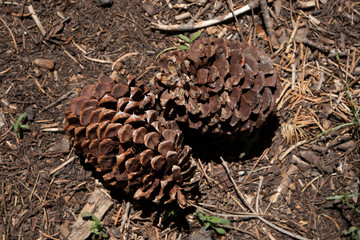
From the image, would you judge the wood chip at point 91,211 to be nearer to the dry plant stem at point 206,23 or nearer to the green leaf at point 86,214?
the green leaf at point 86,214

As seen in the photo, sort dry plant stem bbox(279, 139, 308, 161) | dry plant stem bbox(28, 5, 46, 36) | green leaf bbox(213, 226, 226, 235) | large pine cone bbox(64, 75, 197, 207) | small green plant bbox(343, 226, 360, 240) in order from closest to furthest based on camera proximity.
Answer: large pine cone bbox(64, 75, 197, 207) → small green plant bbox(343, 226, 360, 240) → green leaf bbox(213, 226, 226, 235) → dry plant stem bbox(279, 139, 308, 161) → dry plant stem bbox(28, 5, 46, 36)

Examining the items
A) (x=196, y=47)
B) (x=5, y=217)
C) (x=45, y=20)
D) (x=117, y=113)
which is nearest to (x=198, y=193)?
(x=117, y=113)

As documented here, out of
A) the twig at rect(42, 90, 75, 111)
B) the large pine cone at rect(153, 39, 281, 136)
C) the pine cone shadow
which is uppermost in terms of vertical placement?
the large pine cone at rect(153, 39, 281, 136)

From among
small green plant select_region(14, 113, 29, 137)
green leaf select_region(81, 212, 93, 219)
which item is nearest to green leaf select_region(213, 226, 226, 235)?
green leaf select_region(81, 212, 93, 219)

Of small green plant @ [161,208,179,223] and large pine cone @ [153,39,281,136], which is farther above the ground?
large pine cone @ [153,39,281,136]

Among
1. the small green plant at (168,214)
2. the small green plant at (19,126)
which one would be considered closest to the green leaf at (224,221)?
the small green plant at (168,214)

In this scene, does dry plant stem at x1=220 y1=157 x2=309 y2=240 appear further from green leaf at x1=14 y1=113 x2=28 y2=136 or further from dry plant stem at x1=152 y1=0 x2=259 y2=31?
green leaf at x1=14 y1=113 x2=28 y2=136
